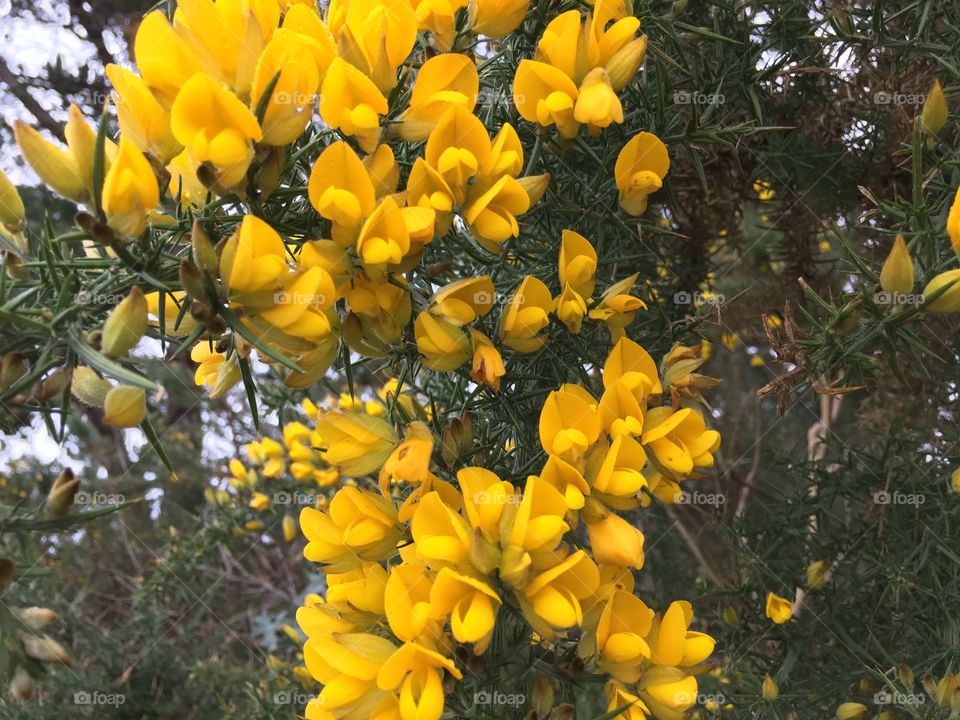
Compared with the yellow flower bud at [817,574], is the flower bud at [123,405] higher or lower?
higher

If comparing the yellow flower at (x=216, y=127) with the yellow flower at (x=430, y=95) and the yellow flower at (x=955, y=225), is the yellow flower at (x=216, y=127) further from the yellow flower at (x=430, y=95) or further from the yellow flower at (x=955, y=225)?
the yellow flower at (x=955, y=225)

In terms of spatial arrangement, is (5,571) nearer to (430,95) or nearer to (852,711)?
(430,95)

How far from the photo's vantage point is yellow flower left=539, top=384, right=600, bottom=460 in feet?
1.86

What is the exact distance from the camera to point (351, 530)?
0.59m

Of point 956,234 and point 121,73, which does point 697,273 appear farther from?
point 121,73

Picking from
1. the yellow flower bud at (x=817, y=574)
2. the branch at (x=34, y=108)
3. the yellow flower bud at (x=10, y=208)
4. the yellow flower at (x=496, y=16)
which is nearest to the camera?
the yellow flower bud at (x=10, y=208)

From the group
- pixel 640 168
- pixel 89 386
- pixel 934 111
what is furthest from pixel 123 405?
pixel 934 111

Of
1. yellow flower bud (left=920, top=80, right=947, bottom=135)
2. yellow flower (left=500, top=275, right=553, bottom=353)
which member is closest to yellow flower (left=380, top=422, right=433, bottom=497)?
yellow flower (left=500, top=275, right=553, bottom=353)

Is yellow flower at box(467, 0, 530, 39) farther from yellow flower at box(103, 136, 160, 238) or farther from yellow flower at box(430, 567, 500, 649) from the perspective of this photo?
yellow flower at box(430, 567, 500, 649)

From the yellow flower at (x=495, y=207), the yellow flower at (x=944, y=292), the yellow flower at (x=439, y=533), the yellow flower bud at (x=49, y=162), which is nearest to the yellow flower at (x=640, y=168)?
the yellow flower at (x=495, y=207)

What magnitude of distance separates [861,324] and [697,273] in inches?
19.3

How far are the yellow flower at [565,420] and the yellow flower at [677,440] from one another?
0.19 ft

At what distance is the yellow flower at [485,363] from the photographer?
0.59m

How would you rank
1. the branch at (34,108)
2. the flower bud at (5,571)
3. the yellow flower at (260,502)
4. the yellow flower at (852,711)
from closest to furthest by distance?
the flower bud at (5,571)
the yellow flower at (852,711)
the yellow flower at (260,502)
the branch at (34,108)
